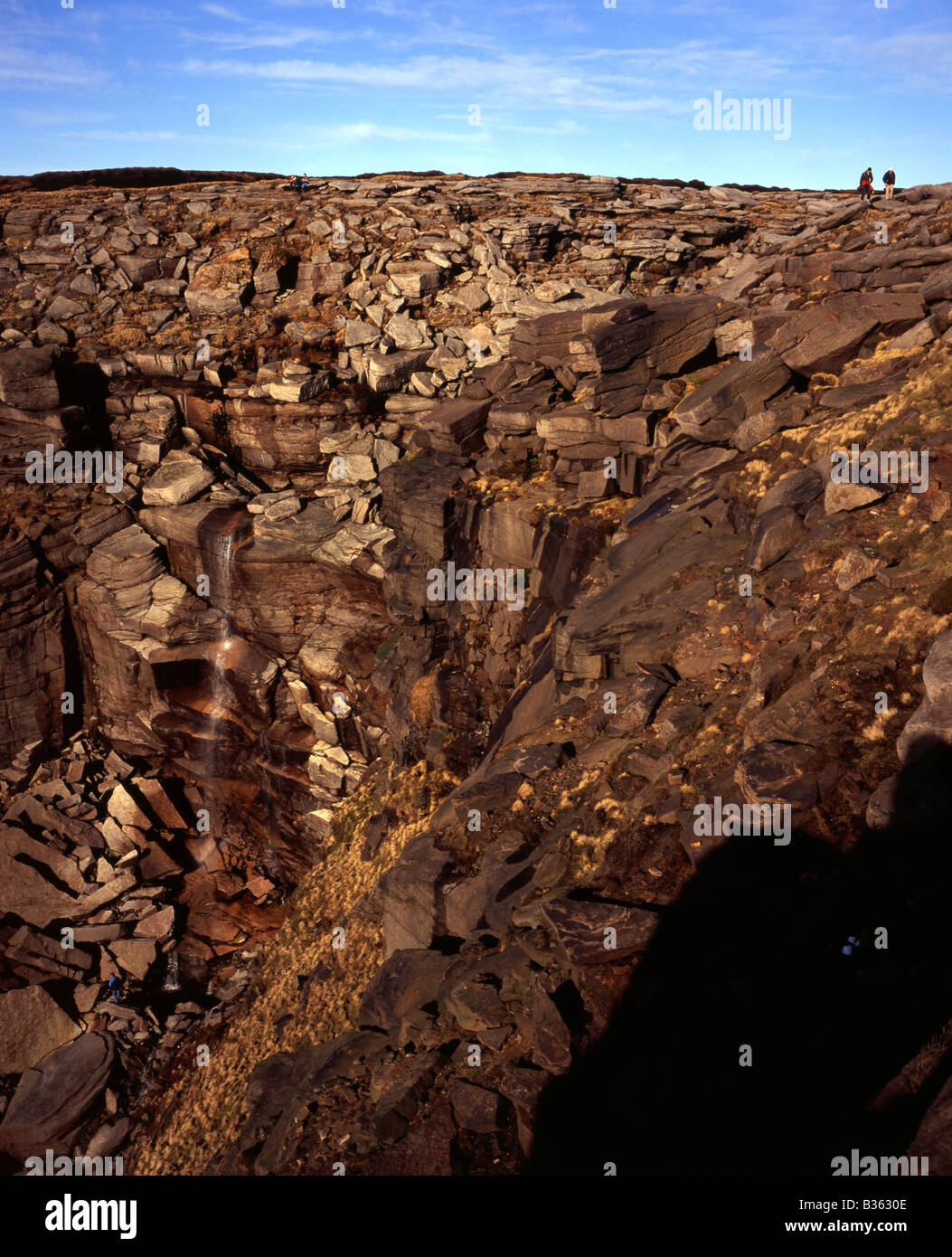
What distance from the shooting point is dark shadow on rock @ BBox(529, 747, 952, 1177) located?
5801 millimetres

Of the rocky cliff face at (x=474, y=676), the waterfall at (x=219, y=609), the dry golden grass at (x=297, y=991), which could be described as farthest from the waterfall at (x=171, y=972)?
the waterfall at (x=219, y=609)

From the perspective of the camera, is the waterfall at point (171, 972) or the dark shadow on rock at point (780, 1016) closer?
the dark shadow on rock at point (780, 1016)

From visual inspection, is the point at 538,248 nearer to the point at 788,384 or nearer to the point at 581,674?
the point at 788,384

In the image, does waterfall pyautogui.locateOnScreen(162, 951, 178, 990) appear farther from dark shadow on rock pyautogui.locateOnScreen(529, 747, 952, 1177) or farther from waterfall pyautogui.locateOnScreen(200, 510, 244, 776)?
dark shadow on rock pyautogui.locateOnScreen(529, 747, 952, 1177)

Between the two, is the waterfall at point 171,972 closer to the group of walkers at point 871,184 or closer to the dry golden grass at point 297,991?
the dry golden grass at point 297,991

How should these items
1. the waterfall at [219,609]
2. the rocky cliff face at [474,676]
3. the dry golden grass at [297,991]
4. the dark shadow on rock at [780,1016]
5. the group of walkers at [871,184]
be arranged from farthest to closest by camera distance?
the waterfall at [219,609] < the group of walkers at [871,184] < the dry golden grass at [297,991] < the rocky cliff face at [474,676] < the dark shadow on rock at [780,1016]

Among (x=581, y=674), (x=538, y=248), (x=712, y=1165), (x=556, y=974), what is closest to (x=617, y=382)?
(x=581, y=674)

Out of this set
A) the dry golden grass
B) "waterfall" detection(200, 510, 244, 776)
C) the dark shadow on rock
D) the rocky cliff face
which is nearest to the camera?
the dark shadow on rock

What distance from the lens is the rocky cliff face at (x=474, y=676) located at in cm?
726

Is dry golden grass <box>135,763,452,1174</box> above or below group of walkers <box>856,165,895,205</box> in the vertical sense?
below

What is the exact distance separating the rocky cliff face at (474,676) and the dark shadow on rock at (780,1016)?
0.11 ft

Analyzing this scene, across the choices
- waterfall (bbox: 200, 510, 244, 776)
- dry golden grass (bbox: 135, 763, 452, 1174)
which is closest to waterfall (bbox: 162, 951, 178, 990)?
dry golden grass (bbox: 135, 763, 452, 1174)

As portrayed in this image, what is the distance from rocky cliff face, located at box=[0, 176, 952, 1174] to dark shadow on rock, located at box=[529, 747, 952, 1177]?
0.03 metres

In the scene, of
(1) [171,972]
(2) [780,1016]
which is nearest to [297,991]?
(1) [171,972]
